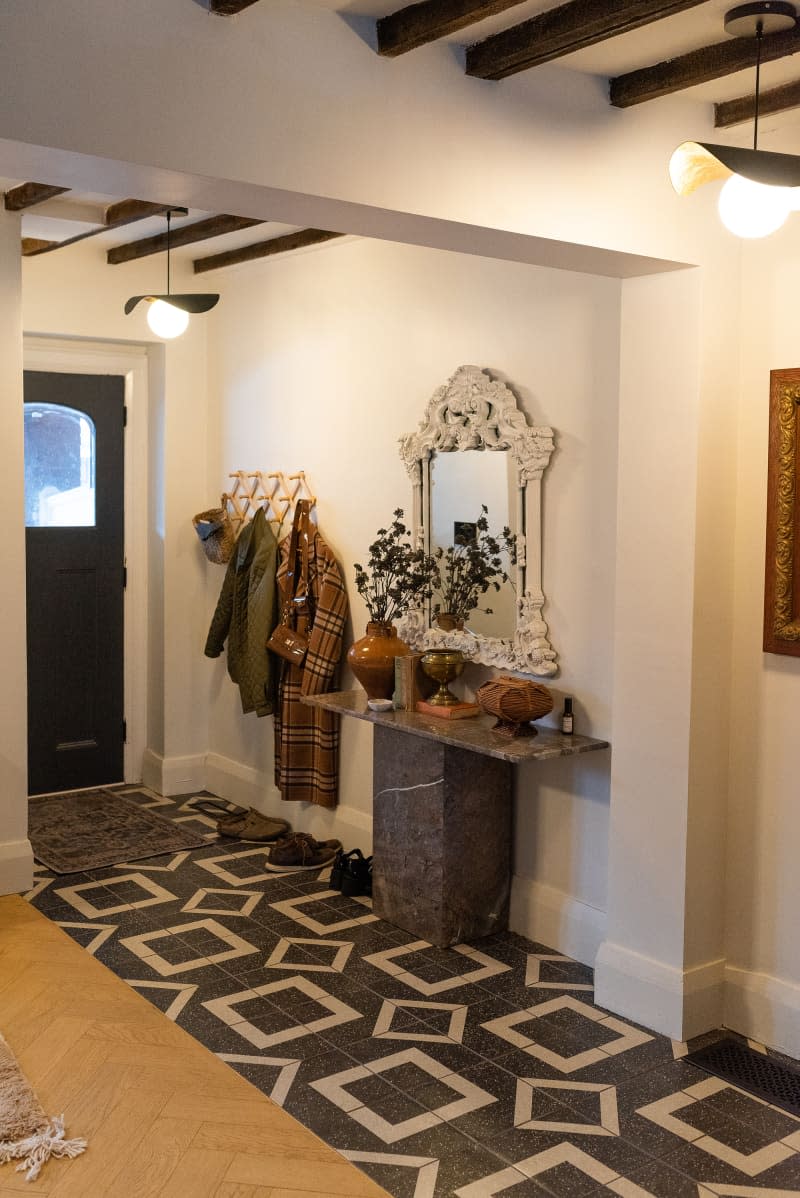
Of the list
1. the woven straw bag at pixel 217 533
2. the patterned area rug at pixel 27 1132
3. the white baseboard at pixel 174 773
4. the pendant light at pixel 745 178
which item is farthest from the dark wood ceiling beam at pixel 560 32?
the white baseboard at pixel 174 773

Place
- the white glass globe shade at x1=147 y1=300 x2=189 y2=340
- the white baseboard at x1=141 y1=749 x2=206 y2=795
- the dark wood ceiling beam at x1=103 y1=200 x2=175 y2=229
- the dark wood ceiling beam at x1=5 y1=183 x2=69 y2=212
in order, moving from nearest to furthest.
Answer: the dark wood ceiling beam at x1=5 y1=183 x2=69 y2=212
the dark wood ceiling beam at x1=103 y1=200 x2=175 y2=229
the white glass globe shade at x1=147 y1=300 x2=189 y2=340
the white baseboard at x1=141 y1=749 x2=206 y2=795

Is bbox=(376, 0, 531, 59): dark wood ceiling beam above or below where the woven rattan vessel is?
above

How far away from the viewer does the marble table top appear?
362cm

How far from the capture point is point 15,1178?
2.73 metres

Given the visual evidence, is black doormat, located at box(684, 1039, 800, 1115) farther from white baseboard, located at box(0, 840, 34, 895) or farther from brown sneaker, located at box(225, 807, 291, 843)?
white baseboard, located at box(0, 840, 34, 895)

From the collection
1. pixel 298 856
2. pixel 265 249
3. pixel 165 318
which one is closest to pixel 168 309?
pixel 165 318

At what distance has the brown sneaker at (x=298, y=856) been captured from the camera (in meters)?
4.88

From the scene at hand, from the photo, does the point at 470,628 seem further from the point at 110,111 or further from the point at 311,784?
the point at 110,111

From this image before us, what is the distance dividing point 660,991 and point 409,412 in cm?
228

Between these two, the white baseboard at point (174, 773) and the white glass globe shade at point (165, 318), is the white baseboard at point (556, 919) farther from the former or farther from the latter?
the white glass globe shade at point (165, 318)

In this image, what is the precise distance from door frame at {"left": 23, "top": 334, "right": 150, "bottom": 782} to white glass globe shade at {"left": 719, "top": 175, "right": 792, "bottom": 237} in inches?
152

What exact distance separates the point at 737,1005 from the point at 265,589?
2.73m

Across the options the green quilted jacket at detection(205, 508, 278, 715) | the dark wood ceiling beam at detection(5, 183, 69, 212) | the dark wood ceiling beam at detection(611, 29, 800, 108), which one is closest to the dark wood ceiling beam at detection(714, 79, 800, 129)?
the dark wood ceiling beam at detection(611, 29, 800, 108)

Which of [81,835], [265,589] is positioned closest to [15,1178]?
[81,835]
